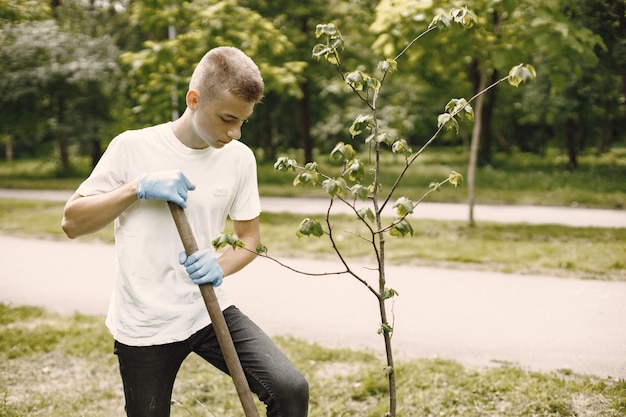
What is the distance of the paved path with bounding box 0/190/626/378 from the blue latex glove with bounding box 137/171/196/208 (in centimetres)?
266

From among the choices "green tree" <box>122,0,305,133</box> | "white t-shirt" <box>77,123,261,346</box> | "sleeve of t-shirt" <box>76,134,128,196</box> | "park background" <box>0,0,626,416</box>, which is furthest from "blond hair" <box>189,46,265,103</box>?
"green tree" <box>122,0,305,133</box>

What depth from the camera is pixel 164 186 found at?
77.0 inches

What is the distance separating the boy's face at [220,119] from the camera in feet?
6.78

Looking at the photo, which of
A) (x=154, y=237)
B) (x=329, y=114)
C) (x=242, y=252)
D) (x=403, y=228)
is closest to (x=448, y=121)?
(x=403, y=228)

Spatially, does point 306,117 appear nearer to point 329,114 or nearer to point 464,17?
point 329,114

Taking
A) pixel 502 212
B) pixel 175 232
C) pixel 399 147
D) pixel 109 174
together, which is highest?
pixel 399 147

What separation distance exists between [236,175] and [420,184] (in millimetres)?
12876

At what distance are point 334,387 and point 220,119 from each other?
217 centimetres

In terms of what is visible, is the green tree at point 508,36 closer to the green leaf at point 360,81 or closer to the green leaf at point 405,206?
the green leaf at point 360,81

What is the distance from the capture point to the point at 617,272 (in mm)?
5902

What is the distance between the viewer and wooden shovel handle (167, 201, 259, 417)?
2.03 m

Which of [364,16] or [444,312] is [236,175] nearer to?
[444,312]

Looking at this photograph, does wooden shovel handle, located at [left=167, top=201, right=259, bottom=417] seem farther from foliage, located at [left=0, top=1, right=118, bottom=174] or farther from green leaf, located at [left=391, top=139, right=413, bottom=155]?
foliage, located at [left=0, top=1, right=118, bottom=174]

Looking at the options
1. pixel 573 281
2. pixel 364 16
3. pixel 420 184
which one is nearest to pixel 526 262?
pixel 573 281
